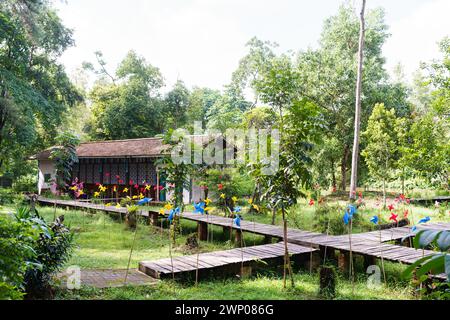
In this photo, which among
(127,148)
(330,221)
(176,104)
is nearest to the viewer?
(330,221)

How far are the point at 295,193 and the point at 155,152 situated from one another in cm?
1140

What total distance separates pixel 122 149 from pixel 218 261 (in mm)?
13375

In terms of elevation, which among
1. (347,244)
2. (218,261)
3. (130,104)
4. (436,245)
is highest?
(130,104)

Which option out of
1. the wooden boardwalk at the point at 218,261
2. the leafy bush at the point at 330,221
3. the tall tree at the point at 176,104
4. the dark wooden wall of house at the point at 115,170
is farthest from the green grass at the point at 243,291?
the tall tree at the point at 176,104

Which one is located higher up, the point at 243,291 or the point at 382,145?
the point at 382,145

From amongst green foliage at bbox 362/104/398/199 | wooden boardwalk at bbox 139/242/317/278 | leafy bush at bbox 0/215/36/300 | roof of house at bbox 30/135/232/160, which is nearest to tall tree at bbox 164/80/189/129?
roof of house at bbox 30/135/232/160

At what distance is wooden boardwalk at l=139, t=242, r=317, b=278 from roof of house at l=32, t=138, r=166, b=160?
942 cm

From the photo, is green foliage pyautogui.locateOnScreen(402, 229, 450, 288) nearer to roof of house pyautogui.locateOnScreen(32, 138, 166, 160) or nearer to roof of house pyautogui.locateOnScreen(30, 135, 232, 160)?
roof of house pyautogui.locateOnScreen(30, 135, 232, 160)

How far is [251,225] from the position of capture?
30.1ft

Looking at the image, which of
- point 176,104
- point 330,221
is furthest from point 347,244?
point 176,104

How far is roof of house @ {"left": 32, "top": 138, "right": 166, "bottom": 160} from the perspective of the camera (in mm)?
16423

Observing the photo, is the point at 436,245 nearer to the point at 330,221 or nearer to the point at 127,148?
the point at 330,221

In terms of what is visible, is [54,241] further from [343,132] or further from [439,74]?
[343,132]

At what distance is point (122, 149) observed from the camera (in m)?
18.2
